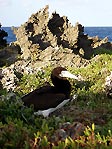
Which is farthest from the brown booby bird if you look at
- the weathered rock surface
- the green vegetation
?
the weathered rock surface

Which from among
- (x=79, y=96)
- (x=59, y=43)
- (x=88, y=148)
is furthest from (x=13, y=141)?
(x=59, y=43)

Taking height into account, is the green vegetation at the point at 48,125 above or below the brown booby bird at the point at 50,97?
above

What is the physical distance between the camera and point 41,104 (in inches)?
416

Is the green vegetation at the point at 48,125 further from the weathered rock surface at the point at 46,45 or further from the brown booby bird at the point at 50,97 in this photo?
the weathered rock surface at the point at 46,45

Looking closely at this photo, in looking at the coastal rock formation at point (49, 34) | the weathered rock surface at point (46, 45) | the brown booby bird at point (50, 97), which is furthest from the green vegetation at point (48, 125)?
the coastal rock formation at point (49, 34)

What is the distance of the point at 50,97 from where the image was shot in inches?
428

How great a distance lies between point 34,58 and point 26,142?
58.6 feet

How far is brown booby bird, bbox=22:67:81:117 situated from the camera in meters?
10.5

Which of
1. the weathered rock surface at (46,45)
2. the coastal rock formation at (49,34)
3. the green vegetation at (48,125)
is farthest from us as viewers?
the coastal rock formation at (49,34)

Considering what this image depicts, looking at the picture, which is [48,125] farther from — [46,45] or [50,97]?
[46,45]

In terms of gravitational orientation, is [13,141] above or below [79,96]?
above

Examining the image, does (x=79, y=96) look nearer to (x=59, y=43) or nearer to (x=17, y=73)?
(x=17, y=73)

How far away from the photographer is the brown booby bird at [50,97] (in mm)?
10488

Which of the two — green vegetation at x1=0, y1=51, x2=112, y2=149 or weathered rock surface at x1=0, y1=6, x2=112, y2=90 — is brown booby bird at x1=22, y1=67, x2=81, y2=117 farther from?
weathered rock surface at x1=0, y1=6, x2=112, y2=90
